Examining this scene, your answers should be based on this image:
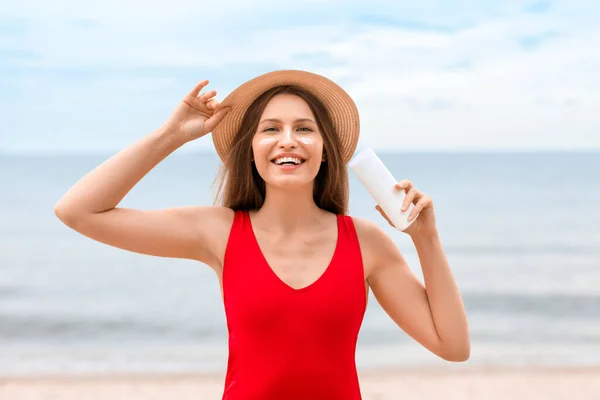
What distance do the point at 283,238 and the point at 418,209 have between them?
486 mm

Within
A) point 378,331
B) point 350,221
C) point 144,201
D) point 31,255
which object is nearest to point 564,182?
point 144,201

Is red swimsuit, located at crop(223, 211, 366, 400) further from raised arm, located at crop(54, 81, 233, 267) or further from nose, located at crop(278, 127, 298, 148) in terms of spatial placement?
nose, located at crop(278, 127, 298, 148)

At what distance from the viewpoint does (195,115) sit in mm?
2748

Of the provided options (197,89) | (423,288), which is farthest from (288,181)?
(423,288)

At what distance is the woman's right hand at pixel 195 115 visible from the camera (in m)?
2.70

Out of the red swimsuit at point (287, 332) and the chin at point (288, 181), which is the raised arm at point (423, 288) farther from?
the chin at point (288, 181)

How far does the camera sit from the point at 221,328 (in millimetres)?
9711

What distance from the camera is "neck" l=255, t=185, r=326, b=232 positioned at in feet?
9.39

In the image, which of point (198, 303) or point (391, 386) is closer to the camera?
point (391, 386)

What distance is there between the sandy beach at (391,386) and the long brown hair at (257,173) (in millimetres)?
4301

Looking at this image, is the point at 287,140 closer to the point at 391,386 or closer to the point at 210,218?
the point at 210,218

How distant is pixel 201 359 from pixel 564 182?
30.0m

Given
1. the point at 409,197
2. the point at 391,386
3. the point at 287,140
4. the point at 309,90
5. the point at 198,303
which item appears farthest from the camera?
the point at 198,303

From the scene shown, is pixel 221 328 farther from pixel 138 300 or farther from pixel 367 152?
pixel 367 152
